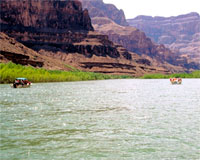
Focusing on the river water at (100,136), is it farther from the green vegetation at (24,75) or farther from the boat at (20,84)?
the green vegetation at (24,75)

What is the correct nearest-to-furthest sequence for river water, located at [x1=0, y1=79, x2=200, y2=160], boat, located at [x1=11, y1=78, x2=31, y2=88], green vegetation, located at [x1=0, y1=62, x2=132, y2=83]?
river water, located at [x1=0, y1=79, x2=200, y2=160] → boat, located at [x1=11, y1=78, x2=31, y2=88] → green vegetation, located at [x1=0, y1=62, x2=132, y2=83]

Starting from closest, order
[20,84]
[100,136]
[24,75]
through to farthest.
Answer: [100,136], [20,84], [24,75]

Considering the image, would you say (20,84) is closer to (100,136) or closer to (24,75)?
(24,75)

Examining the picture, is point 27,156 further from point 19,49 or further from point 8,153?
point 19,49

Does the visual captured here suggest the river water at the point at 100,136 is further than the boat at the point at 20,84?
A: No

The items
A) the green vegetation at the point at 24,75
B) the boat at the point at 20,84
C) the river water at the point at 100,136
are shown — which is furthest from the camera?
the green vegetation at the point at 24,75

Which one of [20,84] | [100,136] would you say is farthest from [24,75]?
[100,136]

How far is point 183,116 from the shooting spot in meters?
30.7

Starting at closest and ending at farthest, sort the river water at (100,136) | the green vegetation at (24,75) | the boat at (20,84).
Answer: the river water at (100,136) < the boat at (20,84) < the green vegetation at (24,75)

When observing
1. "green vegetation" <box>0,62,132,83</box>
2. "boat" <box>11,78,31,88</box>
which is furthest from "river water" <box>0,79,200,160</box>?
"green vegetation" <box>0,62,132,83</box>

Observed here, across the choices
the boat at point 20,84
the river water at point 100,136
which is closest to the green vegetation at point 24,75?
the boat at point 20,84

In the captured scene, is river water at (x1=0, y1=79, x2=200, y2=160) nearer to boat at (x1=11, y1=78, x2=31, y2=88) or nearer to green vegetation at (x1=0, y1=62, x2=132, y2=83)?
boat at (x1=11, y1=78, x2=31, y2=88)

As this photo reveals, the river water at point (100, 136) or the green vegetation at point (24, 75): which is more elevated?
the river water at point (100, 136)

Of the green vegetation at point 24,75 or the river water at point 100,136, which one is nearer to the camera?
the river water at point 100,136
